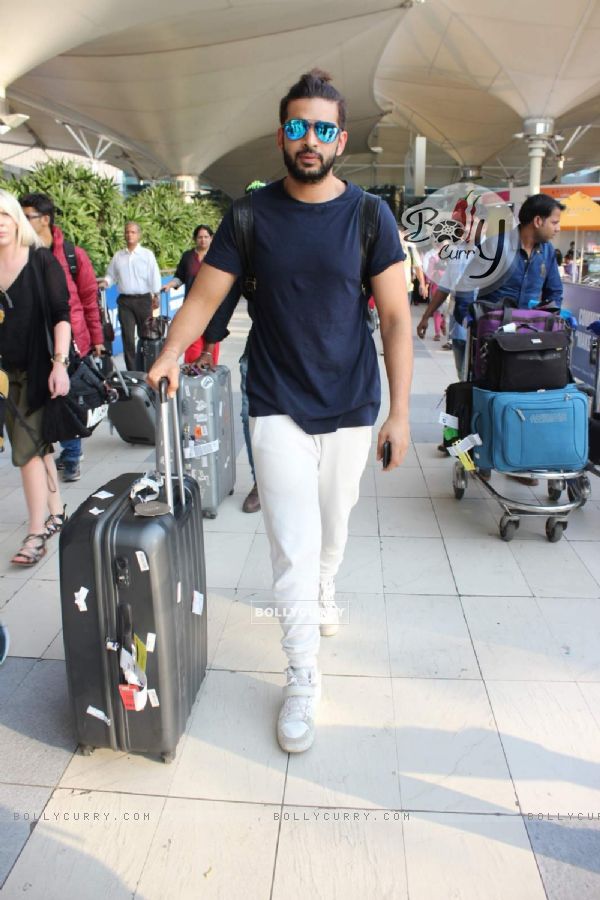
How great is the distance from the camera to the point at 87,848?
1915mm

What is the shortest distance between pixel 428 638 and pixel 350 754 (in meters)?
0.79

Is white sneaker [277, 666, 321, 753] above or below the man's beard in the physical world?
below

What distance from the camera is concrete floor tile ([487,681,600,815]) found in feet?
6.83

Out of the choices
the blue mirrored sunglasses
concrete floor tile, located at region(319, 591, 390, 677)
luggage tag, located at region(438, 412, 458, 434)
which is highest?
the blue mirrored sunglasses

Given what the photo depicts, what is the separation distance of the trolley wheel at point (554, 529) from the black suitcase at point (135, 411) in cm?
250

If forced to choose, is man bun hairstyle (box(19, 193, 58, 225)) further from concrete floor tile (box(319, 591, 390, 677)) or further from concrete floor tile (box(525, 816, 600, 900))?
concrete floor tile (box(525, 816, 600, 900))

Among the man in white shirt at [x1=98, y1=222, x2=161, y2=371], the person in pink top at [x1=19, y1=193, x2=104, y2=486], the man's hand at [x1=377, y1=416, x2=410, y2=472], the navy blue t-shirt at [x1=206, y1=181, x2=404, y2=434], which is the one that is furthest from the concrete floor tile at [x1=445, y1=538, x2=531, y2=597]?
the man in white shirt at [x1=98, y1=222, x2=161, y2=371]

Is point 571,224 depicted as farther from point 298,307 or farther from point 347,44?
point 298,307

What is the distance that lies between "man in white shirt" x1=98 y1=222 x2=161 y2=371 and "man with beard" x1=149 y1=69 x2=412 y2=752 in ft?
A: 19.7

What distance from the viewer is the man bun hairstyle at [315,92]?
2.10 meters

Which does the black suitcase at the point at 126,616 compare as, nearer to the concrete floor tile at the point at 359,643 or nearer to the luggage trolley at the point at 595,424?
the concrete floor tile at the point at 359,643

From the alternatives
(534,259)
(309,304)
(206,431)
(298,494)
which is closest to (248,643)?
(298,494)

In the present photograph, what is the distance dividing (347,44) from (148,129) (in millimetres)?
9057

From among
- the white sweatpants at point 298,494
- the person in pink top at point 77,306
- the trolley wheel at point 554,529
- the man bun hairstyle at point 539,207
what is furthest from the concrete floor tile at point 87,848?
the man bun hairstyle at point 539,207
